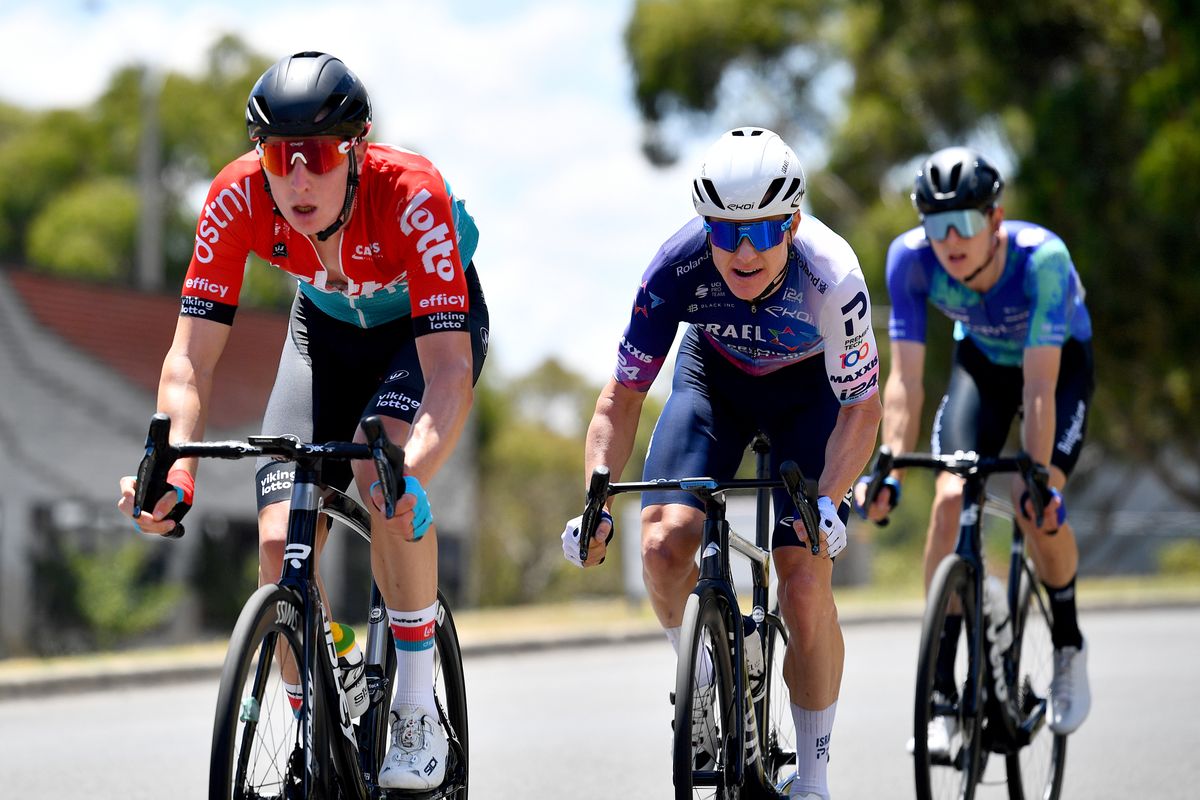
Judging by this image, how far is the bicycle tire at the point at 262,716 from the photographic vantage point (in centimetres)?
403

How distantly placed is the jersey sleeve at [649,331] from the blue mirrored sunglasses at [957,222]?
182 cm

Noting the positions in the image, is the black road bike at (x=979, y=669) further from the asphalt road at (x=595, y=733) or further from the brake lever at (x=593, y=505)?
the brake lever at (x=593, y=505)

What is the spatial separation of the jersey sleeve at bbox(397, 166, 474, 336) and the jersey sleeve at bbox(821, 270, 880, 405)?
113 cm

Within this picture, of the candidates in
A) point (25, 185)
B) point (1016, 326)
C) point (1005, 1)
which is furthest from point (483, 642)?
point (25, 185)

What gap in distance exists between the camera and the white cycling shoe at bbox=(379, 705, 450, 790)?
473 cm

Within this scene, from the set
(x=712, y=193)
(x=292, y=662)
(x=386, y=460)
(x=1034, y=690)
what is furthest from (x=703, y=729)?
(x=1034, y=690)

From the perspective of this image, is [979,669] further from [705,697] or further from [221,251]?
[221,251]

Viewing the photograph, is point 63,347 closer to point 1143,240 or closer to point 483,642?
point 483,642

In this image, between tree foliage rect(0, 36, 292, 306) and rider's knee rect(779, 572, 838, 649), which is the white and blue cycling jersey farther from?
tree foliage rect(0, 36, 292, 306)

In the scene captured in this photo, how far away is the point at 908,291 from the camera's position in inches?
281

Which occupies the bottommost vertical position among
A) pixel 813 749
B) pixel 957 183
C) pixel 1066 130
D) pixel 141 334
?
pixel 813 749

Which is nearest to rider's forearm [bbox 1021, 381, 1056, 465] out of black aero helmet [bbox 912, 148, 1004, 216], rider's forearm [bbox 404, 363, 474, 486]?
black aero helmet [bbox 912, 148, 1004, 216]

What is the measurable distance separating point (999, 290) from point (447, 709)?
292 cm

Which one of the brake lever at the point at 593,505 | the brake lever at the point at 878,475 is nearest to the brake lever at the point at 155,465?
the brake lever at the point at 593,505
